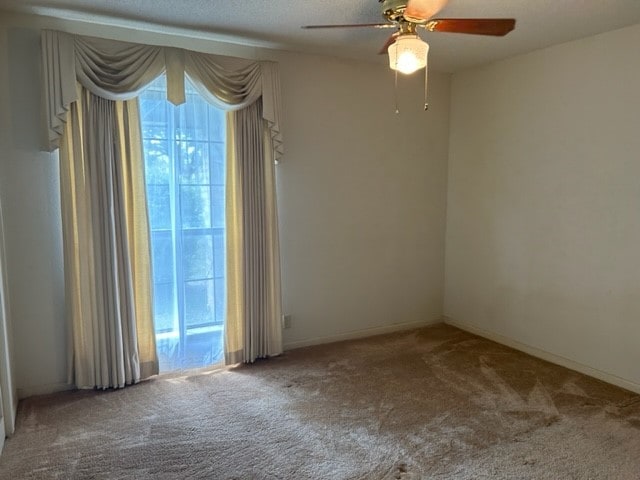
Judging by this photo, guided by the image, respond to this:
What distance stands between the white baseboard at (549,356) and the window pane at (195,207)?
2667mm

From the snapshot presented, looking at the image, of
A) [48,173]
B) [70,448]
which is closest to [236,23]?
[48,173]

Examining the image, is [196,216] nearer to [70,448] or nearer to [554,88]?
[70,448]

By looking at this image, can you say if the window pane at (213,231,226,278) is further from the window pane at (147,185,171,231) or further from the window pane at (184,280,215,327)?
the window pane at (147,185,171,231)

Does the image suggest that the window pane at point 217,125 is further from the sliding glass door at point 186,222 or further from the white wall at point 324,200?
the white wall at point 324,200

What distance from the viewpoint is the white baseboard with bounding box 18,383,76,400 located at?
310cm

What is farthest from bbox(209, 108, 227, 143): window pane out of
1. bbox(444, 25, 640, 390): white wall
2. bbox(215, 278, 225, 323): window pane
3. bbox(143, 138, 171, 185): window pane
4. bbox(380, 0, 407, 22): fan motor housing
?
bbox(444, 25, 640, 390): white wall

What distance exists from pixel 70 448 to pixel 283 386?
4.41ft

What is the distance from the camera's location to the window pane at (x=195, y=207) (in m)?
3.44

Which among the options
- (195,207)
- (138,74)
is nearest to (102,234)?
(195,207)

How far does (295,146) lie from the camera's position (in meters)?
3.84

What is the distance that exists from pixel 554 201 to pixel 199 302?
114 inches

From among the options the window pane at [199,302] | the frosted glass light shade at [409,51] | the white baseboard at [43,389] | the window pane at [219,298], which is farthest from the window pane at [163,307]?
the frosted glass light shade at [409,51]

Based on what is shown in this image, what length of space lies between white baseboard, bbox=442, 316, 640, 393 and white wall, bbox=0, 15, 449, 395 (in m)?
0.39

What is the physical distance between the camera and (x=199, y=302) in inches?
141
